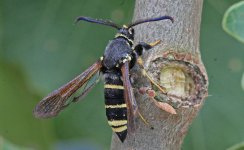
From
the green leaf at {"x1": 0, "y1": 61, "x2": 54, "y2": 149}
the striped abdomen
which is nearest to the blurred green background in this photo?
the green leaf at {"x1": 0, "y1": 61, "x2": 54, "y2": 149}

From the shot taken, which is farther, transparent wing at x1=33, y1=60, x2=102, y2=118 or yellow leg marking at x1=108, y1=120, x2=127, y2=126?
transparent wing at x1=33, y1=60, x2=102, y2=118

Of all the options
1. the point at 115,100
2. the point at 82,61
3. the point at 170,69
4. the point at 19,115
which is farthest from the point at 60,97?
the point at 19,115

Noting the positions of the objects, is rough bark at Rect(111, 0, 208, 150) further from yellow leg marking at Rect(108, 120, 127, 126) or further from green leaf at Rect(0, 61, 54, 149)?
green leaf at Rect(0, 61, 54, 149)

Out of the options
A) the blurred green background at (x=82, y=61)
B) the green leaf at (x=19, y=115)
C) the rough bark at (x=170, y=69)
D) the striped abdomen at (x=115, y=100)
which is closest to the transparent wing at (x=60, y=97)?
the striped abdomen at (x=115, y=100)

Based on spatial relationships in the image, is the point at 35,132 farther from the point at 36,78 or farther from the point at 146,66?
the point at 146,66

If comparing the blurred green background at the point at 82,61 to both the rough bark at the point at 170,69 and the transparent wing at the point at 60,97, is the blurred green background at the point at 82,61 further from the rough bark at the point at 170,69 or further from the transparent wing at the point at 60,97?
the rough bark at the point at 170,69

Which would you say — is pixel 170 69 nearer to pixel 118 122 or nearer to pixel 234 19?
pixel 118 122

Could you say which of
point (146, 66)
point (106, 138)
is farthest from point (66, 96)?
point (106, 138)
